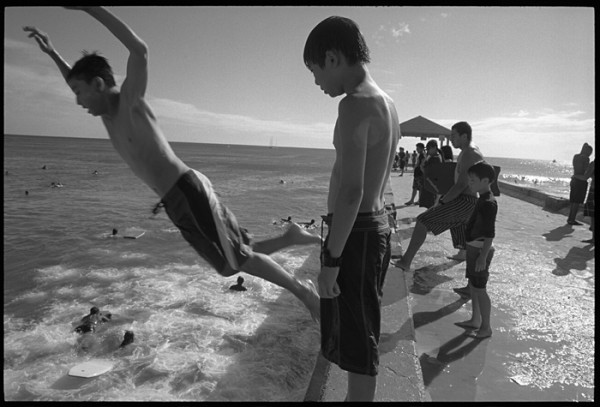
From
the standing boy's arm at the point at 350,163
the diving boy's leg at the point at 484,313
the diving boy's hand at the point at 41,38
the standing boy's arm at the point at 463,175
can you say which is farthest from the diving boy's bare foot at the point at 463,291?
the diving boy's hand at the point at 41,38

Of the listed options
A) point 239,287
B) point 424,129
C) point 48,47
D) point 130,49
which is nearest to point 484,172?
point 130,49

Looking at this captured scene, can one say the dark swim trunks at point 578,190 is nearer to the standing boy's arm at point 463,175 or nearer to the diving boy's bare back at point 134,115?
the standing boy's arm at point 463,175

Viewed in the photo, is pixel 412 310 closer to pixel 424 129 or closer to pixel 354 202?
pixel 354 202

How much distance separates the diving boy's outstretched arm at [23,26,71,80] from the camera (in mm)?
2428

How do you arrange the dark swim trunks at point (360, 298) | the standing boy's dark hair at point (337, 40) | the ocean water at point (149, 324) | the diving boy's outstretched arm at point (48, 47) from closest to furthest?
the standing boy's dark hair at point (337, 40)
the dark swim trunks at point (360, 298)
the diving boy's outstretched arm at point (48, 47)
the ocean water at point (149, 324)

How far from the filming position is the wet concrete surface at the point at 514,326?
10.3 ft

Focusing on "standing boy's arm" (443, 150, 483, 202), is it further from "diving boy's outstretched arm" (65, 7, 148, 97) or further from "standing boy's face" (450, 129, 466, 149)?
"diving boy's outstretched arm" (65, 7, 148, 97)

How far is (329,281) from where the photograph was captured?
2.04 m

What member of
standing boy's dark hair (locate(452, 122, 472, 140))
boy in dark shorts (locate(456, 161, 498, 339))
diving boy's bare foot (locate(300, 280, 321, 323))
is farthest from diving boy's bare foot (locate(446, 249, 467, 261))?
diving boy's bare foot (locate(300, 280, 321, 323))

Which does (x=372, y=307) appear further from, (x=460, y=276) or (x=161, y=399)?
(x=460, y=276)

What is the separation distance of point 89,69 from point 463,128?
4.59 meters

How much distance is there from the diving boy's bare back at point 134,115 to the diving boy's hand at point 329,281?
1138mm

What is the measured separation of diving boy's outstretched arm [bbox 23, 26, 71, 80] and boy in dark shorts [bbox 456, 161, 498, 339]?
12.4 feet

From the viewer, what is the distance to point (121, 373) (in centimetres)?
429
